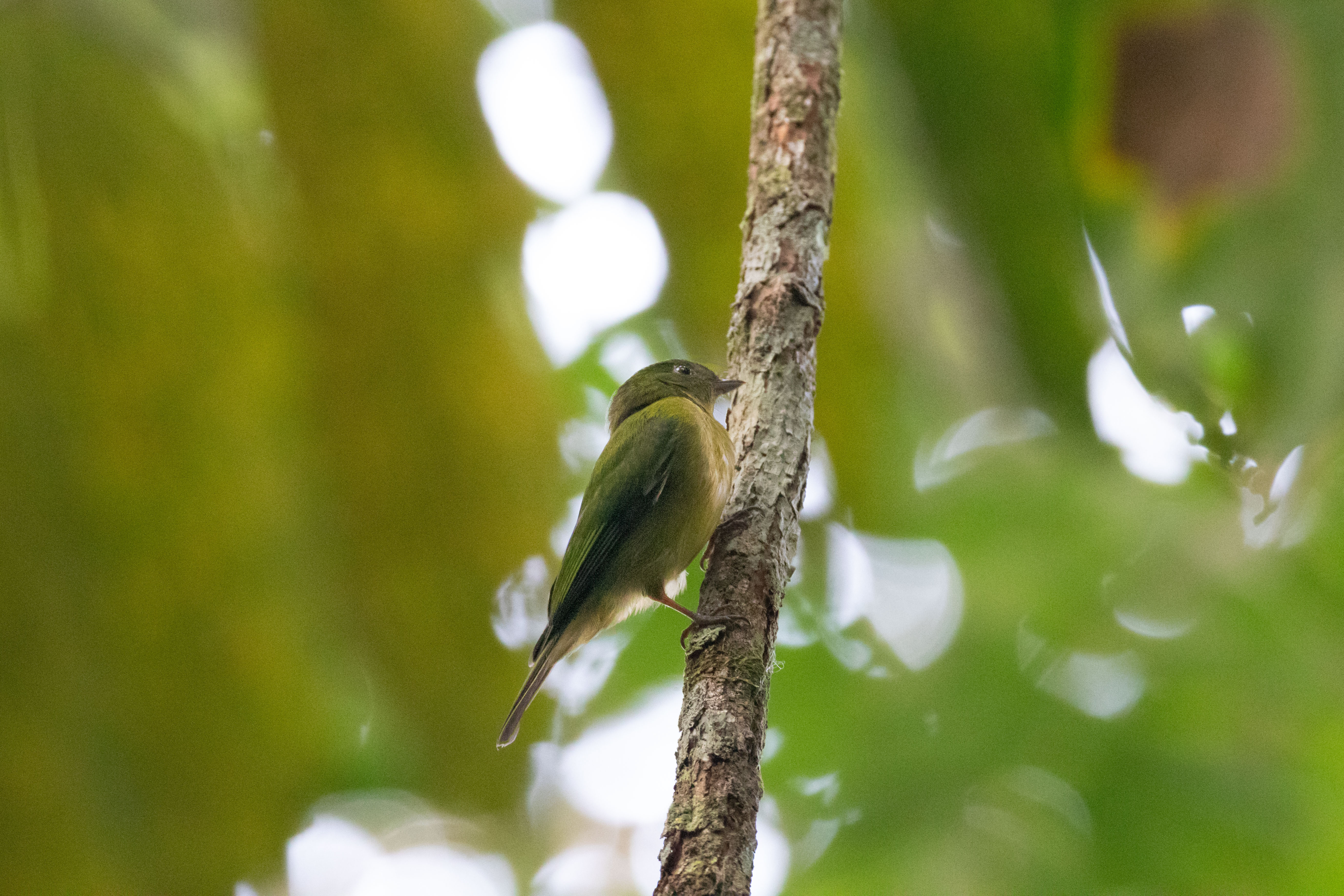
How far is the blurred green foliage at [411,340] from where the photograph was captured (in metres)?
2.42

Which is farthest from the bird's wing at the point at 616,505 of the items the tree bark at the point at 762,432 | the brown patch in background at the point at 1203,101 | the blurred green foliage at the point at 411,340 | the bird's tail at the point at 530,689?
the brown patch in background at the point at 1203,101

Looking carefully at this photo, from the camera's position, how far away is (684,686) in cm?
208

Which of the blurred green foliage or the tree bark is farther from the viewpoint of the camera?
the blurred green foliage

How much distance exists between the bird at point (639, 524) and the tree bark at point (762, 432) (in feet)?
1.44

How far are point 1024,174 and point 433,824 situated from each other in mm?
2717

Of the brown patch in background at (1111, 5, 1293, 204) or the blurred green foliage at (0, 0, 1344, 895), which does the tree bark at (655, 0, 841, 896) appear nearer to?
the blurred green foliage at (0, 0, 1344, 895)

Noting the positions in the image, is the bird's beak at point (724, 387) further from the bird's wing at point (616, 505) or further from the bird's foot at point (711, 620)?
the bird's foot at point (711, 620)

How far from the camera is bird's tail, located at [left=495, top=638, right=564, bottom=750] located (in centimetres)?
295

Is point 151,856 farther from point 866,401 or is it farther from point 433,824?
point 866,401

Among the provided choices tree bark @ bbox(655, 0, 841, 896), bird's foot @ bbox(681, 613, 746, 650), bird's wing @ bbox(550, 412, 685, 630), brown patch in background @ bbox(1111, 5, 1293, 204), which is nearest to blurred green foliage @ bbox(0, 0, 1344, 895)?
brown patch in background @ bbox(1111, 5, 1293, 204)

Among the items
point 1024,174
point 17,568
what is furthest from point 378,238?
point 1024,174

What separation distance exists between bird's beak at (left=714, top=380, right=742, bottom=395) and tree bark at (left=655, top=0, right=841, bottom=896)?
0.99ft

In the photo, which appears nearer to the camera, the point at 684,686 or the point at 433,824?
the point at 684,686

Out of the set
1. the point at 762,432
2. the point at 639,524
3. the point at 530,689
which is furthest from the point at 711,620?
the point at 639,524
